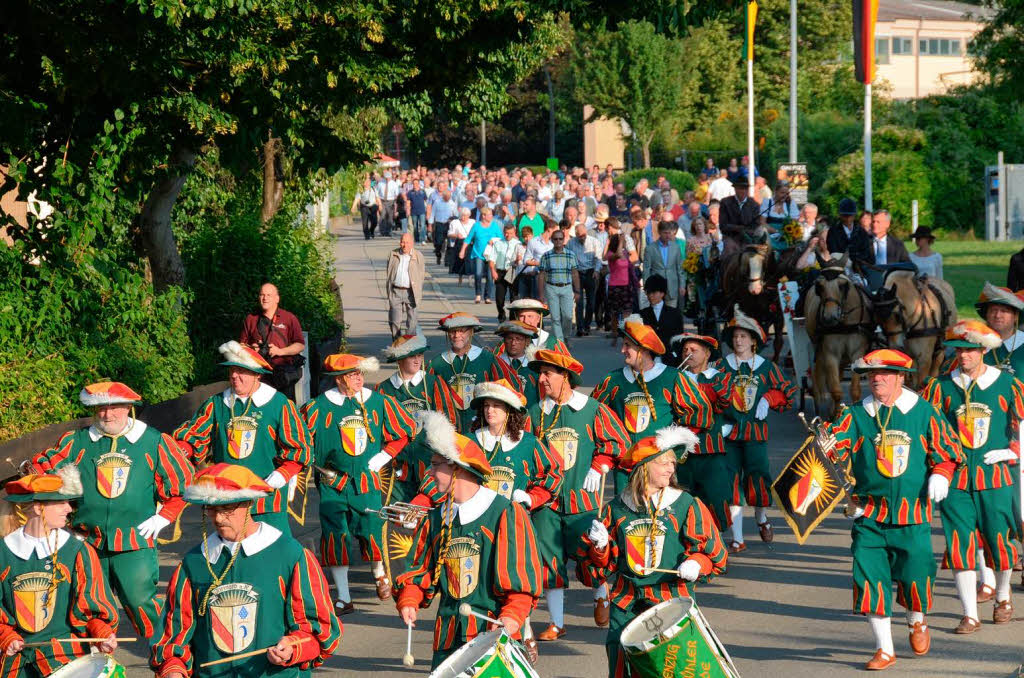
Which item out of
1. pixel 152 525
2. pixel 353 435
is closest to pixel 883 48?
pixel 353 435

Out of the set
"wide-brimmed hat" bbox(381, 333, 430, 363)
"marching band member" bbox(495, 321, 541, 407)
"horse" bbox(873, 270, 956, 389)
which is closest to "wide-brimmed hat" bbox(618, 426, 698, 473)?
"marching band member" bbox(495, 321, 541, 407)

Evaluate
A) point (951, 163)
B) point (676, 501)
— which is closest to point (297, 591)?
point (676, 501)

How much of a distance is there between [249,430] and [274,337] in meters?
4.67

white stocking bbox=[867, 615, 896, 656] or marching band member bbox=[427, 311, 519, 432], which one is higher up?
marching band member bbox=[427, 311, 519, 432]

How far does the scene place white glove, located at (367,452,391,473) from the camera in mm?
11206

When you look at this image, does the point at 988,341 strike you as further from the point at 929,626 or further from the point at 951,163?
the point at 951,163

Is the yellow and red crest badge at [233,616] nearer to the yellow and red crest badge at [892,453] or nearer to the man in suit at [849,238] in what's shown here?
the yellow and red crest badge at [892,453]

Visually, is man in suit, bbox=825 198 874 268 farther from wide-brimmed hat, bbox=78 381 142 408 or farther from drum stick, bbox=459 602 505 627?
drum stick, bbox=459 602 505 627

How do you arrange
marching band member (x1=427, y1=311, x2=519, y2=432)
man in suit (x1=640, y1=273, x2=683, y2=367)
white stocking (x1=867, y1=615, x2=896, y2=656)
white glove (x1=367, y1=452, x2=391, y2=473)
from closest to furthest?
white stocking (x1=867, y1=615, x2=896, y2=656), white glove (x1=367, y1=452, x2=391, y2=473), marching band member (x1=427, y1=311, x2=519, y2=432), man in suit (x1=640, y1=273, x2=683, y2=367)

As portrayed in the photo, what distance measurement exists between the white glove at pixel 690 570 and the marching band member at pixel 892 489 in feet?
6.45

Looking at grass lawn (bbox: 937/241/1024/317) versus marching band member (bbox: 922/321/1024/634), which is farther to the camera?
grass lawn (bbox: 937/241/1024/317)

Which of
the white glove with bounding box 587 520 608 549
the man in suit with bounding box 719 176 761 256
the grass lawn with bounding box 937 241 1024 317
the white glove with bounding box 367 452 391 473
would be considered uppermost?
the man in suit with bounding box 719 176 761 256

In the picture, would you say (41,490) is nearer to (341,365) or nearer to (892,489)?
(341,365)

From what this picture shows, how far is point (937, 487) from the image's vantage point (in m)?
9.45
